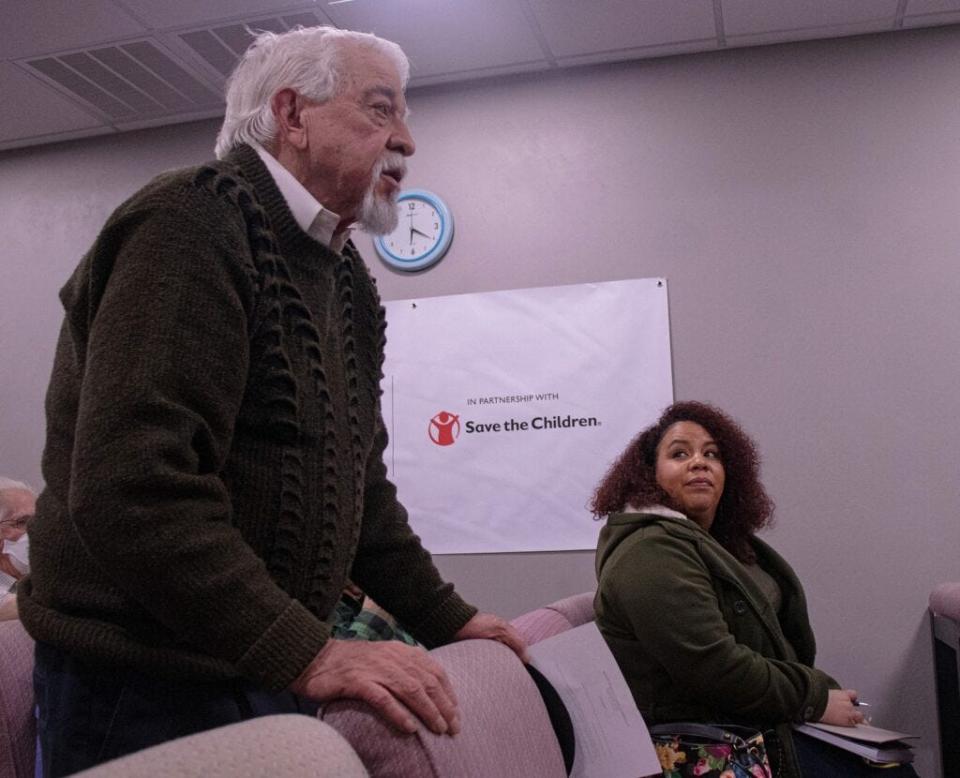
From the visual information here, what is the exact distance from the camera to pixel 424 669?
0.85 meters

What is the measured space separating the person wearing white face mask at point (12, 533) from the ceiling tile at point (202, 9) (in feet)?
5.21

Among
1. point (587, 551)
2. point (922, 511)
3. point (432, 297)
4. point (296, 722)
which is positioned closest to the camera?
point (296, 722)

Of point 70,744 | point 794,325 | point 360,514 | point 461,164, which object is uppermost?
point 461,164

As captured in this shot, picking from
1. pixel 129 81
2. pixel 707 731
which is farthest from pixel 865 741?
pixel 129 81

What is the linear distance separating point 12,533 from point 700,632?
207 cm

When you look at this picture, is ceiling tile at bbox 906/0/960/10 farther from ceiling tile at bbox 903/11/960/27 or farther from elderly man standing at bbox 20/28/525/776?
elderly man standing at bbox 20/28/525/776

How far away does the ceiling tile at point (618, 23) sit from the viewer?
320cm

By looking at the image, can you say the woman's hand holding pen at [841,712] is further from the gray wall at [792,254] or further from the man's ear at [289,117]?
the man's ear at [289,117]

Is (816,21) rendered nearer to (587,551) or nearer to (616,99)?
(616,99)

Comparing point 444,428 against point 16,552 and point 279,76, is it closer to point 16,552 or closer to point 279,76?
point 16,552

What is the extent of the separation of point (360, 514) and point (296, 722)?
59cm

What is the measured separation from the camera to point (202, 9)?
10.4 ft

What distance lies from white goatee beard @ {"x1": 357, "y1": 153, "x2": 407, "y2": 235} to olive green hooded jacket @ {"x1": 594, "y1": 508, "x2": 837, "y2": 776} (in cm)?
110

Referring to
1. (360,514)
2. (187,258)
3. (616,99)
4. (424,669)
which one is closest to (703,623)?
(360,514)
